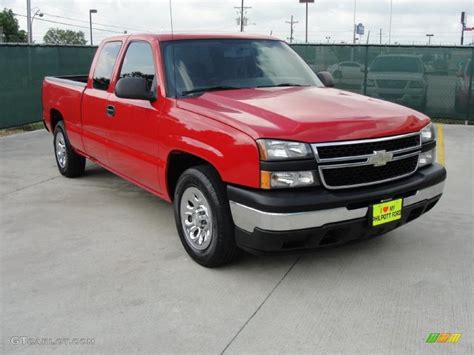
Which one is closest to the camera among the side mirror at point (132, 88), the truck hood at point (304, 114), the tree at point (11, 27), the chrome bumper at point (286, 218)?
the chrome bumper at point (286, 218)

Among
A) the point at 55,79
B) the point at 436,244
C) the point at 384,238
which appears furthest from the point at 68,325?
the point at 55,79

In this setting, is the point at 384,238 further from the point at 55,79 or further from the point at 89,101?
the point at 55,79

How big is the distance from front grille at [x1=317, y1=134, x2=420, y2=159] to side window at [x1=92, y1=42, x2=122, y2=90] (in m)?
→ 2.99

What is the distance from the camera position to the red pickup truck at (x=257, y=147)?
11.5 feet

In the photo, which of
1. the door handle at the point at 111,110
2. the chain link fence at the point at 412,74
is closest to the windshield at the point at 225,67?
the door handle at the point at 111,110

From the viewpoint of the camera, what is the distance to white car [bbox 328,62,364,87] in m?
13.6

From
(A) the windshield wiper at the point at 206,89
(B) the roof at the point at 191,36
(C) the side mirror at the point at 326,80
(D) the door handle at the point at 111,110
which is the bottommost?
(D) the door handle at the point at 111,110

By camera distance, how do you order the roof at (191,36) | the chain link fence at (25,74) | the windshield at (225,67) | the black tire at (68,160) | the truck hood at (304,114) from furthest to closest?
the chain link fence at (25,74), the black tire at (68,160), the roof at (191,36), the windshield at (225,67), the truck hood at (304,114)

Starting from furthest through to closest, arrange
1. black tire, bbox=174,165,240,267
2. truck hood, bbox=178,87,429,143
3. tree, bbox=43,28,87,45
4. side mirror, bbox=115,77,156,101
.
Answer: tree, bbox=43,28,87,45, side mirror, bbox=115,77,156,101, black tire, bbox=174,165,240,267, truck hood, bbox=178,87,429,143

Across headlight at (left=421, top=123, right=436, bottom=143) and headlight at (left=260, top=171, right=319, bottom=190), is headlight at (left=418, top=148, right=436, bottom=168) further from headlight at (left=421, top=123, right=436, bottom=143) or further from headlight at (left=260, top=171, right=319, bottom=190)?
headlight at (left=260, top=171, right=319, bottom=190)

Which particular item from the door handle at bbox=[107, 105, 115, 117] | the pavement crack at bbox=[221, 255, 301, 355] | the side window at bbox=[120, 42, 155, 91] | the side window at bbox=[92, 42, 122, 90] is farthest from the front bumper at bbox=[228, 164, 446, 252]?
the side window at bbox=[92, 42, 122, 90]

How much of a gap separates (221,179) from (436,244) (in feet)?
7.07

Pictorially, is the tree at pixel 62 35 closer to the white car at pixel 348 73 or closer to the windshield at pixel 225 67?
the white car at pixel 348 73

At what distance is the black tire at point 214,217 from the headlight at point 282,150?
0.54 m
